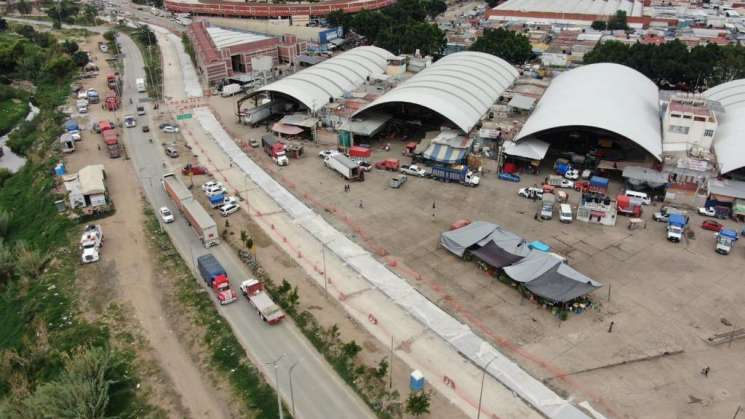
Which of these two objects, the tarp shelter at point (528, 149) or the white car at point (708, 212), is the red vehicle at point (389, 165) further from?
the white car at point (708, 212)

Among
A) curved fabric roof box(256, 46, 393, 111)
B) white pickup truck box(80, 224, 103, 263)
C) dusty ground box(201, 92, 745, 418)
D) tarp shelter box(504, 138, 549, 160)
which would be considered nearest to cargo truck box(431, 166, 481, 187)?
dusty ground box(201, 92, 745, 418)

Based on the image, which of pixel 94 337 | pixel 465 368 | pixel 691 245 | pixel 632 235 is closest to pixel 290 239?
pixel 94 337

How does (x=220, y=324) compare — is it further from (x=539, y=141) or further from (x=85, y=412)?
(x=539, y=141)

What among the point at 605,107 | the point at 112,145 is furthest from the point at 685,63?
the point at 112,145

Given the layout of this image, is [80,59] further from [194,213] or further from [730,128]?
[730,128]

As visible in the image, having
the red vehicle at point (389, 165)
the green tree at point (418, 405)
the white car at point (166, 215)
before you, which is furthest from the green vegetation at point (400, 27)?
the green tree at point (418, 405)

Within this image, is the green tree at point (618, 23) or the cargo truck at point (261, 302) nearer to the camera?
the cargo truck at point (261, 302)
